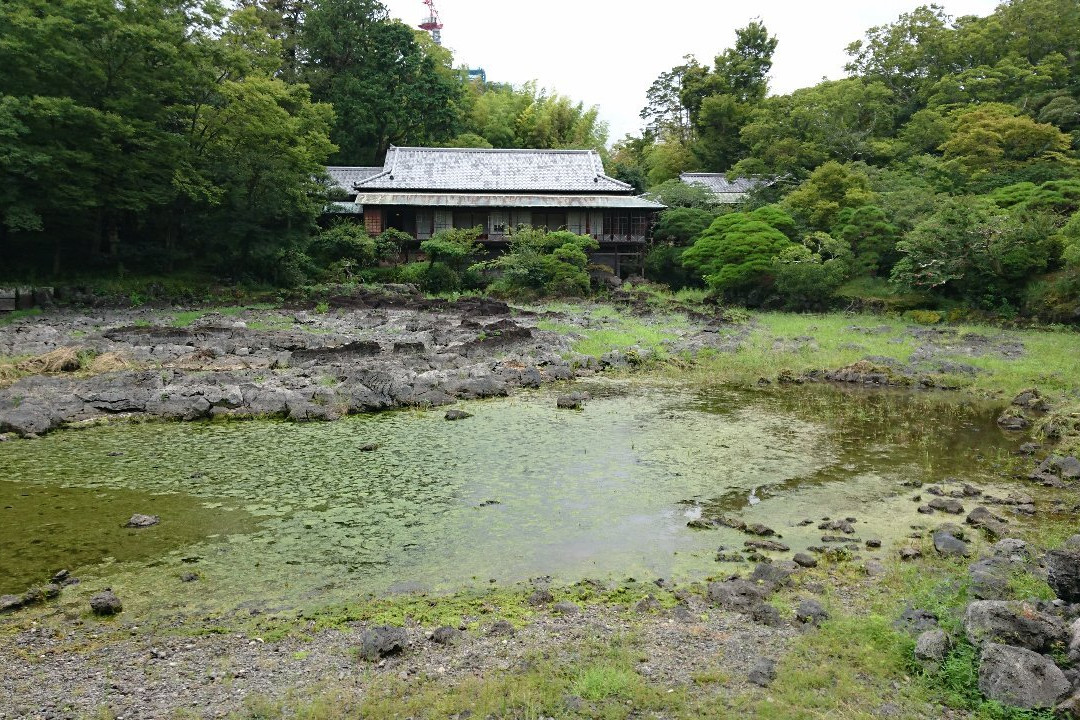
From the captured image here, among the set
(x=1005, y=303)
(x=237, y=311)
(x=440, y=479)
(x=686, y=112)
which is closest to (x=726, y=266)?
(x=1005, y=303)

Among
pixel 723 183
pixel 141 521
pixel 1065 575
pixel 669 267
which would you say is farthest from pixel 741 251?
pixel 141 521

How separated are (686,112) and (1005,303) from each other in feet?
115

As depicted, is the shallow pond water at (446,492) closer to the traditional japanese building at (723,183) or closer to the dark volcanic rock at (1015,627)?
the dark volcanic rock at (1015,627)

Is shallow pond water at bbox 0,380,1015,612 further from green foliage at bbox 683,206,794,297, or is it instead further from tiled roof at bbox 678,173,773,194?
tiled roof at bbox 678,173,773,194

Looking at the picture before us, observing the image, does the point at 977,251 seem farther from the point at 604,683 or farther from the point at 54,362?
the point at 54,362

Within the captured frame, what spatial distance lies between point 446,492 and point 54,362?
987 cm

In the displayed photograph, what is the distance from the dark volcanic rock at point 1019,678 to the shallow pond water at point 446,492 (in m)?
2.48

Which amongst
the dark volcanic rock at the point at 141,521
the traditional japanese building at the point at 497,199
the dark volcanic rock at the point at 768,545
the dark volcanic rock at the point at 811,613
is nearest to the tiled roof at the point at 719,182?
the traditional japanese building at the point at 497,199

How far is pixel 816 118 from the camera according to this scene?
3459 centimetres

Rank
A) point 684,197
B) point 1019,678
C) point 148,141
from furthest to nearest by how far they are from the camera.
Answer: point 684,197 < point 148,141 < point 1019,678

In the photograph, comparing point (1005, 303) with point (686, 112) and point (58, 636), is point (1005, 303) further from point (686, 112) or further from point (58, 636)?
point (686, 112)

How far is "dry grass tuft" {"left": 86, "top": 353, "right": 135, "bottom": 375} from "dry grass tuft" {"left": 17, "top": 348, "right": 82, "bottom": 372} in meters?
0.32

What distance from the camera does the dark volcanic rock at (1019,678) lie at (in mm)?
4016

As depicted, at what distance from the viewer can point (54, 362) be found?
45.2 feet
